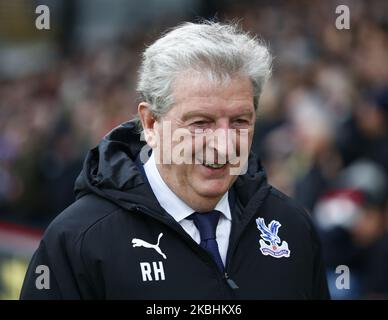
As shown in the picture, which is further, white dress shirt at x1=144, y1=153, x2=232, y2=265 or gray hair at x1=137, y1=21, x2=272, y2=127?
white dress shirt at x1=144, y1=153, x2=232, y2=265

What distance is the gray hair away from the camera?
3.17 meters

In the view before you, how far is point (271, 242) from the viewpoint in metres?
3.42

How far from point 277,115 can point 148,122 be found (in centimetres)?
604

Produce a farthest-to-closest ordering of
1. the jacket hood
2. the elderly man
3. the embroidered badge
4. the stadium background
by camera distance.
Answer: the stadium background < the embroidered badge < the jacket hood < the elderly man

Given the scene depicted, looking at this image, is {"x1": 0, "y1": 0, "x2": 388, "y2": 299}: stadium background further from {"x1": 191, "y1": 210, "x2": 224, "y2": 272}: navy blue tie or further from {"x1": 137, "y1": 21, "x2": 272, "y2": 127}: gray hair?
{"x1": 191, "y1": 210, "x2": 224, "y2": 272}: navy blue tie

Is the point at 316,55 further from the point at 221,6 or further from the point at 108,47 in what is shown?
the point at 108,47

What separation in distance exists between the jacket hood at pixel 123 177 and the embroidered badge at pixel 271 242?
4.5 inches

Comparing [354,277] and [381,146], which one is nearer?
[354,277]

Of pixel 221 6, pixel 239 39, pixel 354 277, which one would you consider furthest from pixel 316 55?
pixel 239 39

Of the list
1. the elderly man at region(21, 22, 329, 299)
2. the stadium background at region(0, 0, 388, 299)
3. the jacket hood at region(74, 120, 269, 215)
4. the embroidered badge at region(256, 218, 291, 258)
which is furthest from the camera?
the stadium background at region(0, 0, 388, 299)

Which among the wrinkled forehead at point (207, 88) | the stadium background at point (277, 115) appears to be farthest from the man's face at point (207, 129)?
→ the stadium background at point (277, 115)

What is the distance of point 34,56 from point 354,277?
1401cm

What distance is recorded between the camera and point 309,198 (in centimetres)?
729

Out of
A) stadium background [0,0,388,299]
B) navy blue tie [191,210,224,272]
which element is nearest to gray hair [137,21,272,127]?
navy blue tie [191,210,224,272]
